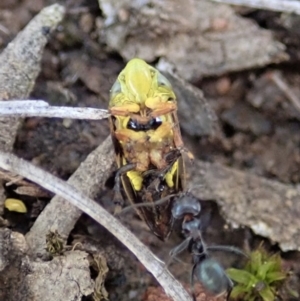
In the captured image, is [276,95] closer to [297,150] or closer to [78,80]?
[297,150]

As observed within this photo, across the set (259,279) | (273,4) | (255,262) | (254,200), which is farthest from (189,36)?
(259,279)

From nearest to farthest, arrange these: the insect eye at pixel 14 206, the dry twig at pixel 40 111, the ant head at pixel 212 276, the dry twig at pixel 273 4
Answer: the dry twig at pixel 40 111, the ant head at pixel 212 276, the insect eye at pixel 14 206, the dry twig at pixel 273 4

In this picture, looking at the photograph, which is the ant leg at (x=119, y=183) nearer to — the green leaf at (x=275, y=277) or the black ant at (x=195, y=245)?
the black ant at (x=195, y=245)

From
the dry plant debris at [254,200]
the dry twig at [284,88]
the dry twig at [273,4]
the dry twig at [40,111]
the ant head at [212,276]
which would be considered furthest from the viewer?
the dry twig at [284,88]


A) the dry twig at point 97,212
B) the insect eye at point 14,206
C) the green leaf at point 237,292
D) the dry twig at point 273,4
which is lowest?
the green leaf at point 237,292

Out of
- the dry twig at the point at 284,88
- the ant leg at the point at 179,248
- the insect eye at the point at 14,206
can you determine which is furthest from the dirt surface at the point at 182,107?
the insect eye at the point at 14,206

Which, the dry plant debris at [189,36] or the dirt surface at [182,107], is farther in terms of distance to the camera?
the dry plant debris at [189,36]

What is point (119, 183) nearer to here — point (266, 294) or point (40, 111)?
point (40, 111)

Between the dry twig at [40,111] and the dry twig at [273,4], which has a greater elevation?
the dry twig at [40,111]
